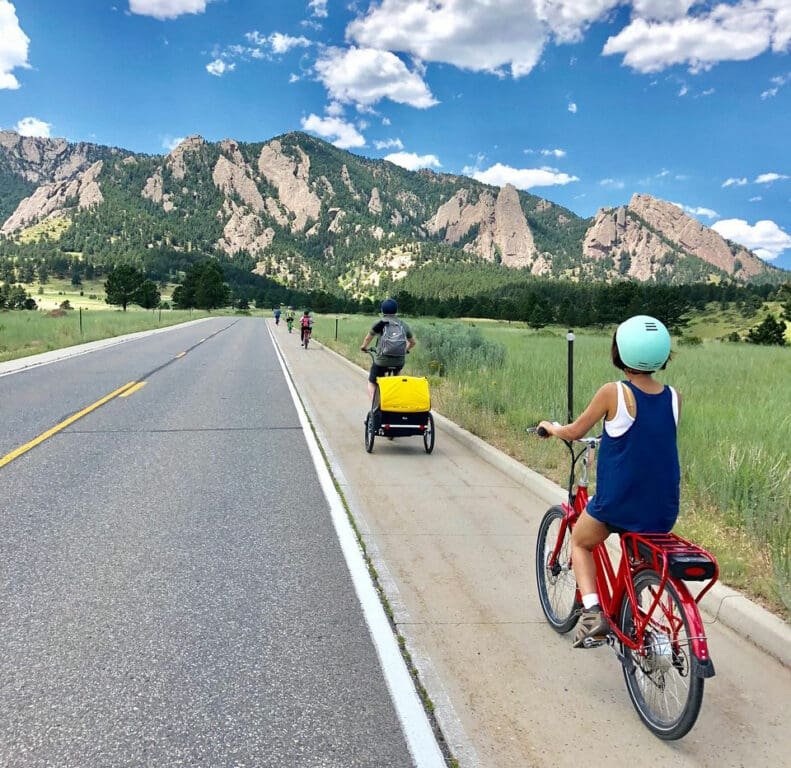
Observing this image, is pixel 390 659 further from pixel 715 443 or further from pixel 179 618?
pixel 715 443

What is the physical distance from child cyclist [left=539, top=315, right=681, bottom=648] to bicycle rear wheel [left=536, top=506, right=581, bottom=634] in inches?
35.5

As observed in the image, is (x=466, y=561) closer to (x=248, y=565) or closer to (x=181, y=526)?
(x=248, y=565)

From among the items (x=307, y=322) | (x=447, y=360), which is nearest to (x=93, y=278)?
(x=307, y=322)

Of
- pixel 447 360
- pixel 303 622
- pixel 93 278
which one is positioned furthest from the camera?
pixel 93 278

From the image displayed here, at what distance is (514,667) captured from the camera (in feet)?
11.7

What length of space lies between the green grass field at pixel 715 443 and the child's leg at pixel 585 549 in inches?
56.5

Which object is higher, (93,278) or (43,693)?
(93,278)

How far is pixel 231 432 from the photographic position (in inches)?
413

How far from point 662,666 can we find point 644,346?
1461mm

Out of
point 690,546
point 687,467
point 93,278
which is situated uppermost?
point 93,278

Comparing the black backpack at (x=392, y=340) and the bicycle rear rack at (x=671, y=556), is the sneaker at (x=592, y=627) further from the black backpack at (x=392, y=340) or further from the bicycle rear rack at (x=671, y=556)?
the black backpack at (x=392, y=340)

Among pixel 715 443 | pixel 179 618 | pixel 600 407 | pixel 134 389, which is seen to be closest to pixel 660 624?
pixel 600 407

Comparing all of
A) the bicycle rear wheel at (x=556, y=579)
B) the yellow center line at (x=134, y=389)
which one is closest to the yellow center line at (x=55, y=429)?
the yellow center line at (x=134, y=389)

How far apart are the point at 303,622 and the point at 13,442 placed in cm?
701
